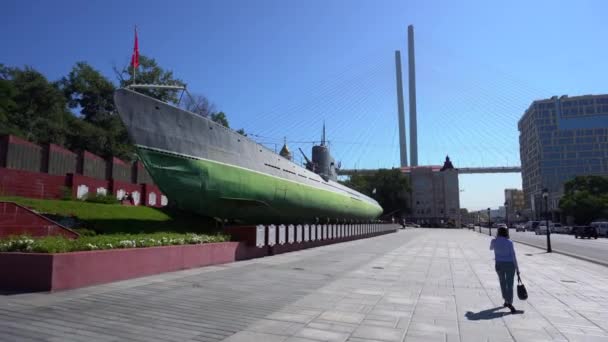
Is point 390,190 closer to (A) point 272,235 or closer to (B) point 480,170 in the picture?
(B) point 480,170

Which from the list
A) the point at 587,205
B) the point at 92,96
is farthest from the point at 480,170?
the point at 92,96

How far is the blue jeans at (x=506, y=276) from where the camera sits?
782 centimetres

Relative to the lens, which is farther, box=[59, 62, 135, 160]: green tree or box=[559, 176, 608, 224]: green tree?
box=[559, 176, 608, 224]: green tree

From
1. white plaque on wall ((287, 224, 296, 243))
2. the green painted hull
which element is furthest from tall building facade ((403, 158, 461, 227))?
white plaque on wall ((287, 224, 296, 243))

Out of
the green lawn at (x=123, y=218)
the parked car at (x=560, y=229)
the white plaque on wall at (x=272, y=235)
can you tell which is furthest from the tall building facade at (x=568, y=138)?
the green lawn at (x=123, y=218)

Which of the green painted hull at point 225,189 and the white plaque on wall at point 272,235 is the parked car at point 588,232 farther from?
the white plaque on wall at point 272,235

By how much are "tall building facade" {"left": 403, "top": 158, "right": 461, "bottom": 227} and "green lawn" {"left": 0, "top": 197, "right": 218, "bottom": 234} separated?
111m

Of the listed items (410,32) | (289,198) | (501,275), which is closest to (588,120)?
(410,32)

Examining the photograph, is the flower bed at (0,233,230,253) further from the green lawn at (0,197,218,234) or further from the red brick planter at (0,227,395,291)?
the green lawn at (0,197,218,234)

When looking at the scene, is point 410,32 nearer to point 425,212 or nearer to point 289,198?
point 425,212

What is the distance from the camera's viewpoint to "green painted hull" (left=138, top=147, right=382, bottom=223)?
15.4 m

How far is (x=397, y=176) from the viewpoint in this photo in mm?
111562

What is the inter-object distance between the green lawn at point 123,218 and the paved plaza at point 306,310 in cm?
424

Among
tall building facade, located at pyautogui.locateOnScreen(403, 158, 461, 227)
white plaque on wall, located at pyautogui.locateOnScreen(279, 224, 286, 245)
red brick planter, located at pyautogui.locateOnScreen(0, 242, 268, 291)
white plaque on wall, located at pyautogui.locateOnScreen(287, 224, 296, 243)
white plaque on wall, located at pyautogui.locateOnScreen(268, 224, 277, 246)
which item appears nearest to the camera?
red brick planter, located at pyautogui.locateOnScreen(0, 242, 268, 291)
